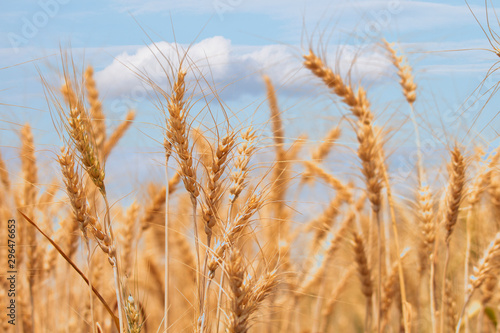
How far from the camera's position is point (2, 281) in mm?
2959

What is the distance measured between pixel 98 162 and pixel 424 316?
12.5 feet

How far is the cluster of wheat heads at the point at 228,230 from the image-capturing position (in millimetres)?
1779

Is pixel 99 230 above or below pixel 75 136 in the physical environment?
below

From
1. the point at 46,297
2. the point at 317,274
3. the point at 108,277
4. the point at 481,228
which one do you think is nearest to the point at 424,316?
the point at 481,228

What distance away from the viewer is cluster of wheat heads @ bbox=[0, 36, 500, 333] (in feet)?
5.84

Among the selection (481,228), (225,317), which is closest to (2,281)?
(225,317)

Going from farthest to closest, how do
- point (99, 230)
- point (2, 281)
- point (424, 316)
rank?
point (424, 316) < point (2, 281) < point (99, 230)

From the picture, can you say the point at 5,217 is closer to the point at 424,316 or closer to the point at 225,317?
the point at 225,317

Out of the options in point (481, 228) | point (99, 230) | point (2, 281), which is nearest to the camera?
point (99, 230)

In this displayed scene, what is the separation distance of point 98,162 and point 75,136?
0.49 ft

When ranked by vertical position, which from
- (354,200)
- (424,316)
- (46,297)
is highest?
(354,200)

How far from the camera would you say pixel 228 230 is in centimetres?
174

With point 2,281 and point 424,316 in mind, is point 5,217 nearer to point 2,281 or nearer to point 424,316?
point 2,281

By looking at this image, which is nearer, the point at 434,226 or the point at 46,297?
the point at 434,226
